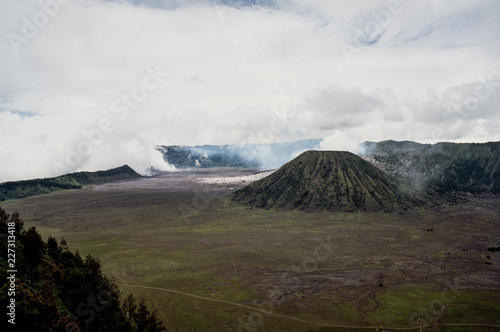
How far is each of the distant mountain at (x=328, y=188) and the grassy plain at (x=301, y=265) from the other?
38.5ft

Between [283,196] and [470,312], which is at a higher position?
[283,196]

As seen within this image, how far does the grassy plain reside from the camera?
163 ft

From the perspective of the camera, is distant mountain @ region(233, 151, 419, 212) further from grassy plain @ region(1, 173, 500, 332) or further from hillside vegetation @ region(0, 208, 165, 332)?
hillside vegetation @ region(0, 208, 165, 332)

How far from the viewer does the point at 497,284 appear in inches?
2405

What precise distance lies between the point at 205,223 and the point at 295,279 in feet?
223

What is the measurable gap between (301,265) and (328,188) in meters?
98.1

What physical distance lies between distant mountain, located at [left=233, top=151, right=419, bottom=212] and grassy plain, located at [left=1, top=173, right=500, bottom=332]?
38.5ft

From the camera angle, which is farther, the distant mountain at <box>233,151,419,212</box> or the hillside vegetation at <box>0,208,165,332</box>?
the distant mountain at <box>233,151,419,212</box>

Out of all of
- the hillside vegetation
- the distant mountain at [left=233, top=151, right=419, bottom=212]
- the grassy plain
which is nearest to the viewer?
the hillside vegetation

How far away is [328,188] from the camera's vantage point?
6545 inches

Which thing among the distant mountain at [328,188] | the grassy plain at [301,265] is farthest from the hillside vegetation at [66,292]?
the distant mountain at [328,188]

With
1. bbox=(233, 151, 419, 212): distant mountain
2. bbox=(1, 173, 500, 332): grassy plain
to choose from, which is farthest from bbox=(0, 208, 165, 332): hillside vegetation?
bbox=(233, 151, 419, 212): distant mountain

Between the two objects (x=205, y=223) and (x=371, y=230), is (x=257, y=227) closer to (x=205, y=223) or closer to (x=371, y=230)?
(x=205, y=223)

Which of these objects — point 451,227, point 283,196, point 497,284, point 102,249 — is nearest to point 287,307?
point 497,284
